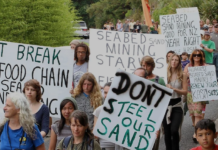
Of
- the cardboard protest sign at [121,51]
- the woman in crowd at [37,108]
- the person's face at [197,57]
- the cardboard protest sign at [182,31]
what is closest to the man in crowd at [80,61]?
the cardboard protest sign at [121,51]

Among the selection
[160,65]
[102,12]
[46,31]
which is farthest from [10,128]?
[102,12]

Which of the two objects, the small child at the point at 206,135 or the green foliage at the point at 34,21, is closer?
the small child at the point at 206,135

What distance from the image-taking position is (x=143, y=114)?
5.88m

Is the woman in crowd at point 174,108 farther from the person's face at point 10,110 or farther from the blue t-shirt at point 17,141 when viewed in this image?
the person's face at point 10,110

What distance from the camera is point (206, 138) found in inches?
195

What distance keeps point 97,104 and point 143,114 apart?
930 mm

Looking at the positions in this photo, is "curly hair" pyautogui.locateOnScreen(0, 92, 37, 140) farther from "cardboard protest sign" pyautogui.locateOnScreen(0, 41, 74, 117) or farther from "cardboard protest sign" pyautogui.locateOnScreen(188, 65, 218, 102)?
"cardboard protest sign" pyautogui.locateOnScreen(188, 65, 218, 102)

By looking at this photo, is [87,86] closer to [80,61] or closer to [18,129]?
[80,61]

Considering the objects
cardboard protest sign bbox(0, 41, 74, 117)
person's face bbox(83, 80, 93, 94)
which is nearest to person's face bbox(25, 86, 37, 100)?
person's face bbox(83, 80, 93, 94)

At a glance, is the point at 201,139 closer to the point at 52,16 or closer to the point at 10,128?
the point at 10,128

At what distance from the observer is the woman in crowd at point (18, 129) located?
475 cm

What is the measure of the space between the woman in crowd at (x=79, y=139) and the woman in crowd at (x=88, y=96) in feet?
5.28

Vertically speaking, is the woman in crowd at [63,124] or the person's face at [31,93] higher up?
the person's face at [31,93]

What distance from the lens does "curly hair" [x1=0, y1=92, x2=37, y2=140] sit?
4738mm
